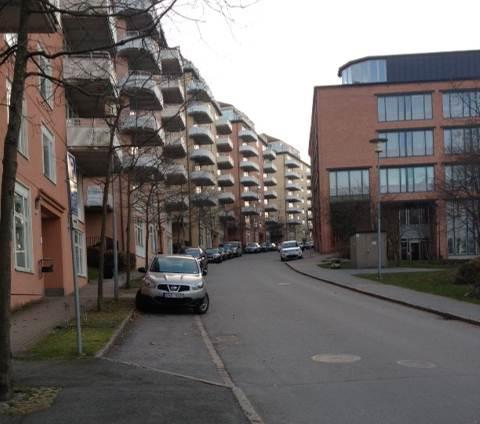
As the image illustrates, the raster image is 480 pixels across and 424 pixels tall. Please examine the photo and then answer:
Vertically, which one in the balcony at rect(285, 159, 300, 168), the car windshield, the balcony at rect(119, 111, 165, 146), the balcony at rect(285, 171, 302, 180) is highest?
the balcony at rect(285, 159, 300, 168)

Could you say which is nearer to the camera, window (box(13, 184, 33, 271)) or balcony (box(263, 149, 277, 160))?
window (box(13, 184, 33, 271))

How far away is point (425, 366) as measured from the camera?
8.76m

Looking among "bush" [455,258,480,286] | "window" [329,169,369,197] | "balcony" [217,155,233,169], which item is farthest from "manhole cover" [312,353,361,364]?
"balcony" [217,155,233,169]

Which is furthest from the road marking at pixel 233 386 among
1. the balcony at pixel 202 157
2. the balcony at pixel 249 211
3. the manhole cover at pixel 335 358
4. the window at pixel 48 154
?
the balcony at pixel 249 211

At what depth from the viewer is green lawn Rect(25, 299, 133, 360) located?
30.9ft

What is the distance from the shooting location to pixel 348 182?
65.4 meters

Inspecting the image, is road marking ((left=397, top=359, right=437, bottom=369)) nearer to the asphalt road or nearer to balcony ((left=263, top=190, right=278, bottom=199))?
the asphalt road

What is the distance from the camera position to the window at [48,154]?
21.1 meters

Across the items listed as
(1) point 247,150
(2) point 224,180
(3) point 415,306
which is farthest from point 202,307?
(1) point 247,150

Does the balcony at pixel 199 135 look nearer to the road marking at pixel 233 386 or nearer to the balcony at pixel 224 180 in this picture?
the balcony at pixel 224 180

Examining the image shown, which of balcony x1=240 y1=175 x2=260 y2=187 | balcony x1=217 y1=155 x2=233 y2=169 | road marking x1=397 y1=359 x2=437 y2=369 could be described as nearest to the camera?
road marking x1=397 y1=359 x2=437 y2=369

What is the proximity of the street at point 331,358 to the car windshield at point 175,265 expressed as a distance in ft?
4.38

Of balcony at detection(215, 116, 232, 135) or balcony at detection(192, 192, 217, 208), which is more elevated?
balcony at detection(215, 116, 232, 135)

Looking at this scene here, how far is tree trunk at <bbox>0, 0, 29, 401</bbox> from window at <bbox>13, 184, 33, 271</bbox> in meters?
10.5
